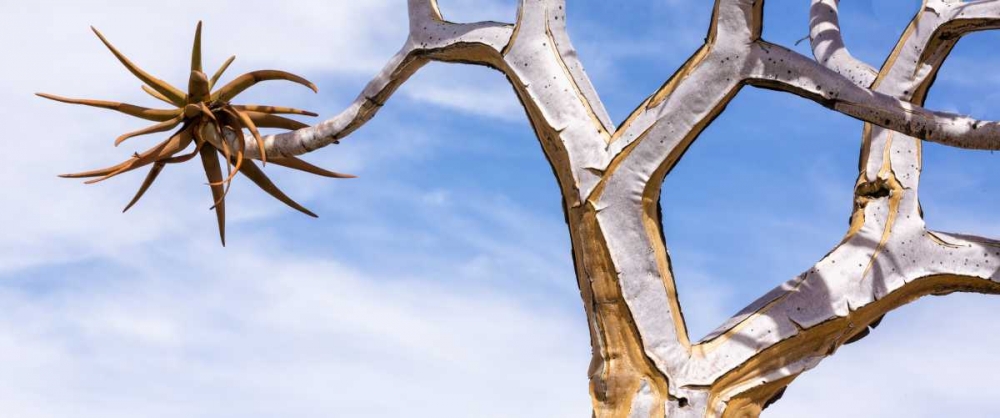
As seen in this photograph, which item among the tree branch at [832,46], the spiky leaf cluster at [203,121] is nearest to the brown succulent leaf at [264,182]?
the spiky leaf cluster at [203,121]

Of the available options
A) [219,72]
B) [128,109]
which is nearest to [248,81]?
[219,72]

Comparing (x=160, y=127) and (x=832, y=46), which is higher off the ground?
(x=832, y=46)

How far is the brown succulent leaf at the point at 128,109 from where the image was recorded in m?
8.16

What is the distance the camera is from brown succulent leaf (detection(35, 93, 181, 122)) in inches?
321

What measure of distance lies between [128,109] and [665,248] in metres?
3.56

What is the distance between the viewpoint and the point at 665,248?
704cm

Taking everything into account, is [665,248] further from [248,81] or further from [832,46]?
[248,81]

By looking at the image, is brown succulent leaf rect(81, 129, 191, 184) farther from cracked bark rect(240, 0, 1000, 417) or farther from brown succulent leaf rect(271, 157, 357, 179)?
cracked bark rect(240, 0, 1000, 417)

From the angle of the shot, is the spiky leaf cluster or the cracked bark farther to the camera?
the spiky leaf cluster

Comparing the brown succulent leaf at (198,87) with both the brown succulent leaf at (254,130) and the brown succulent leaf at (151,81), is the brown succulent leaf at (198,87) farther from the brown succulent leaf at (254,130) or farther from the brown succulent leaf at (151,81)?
the brown succulent leaf at (254,130)

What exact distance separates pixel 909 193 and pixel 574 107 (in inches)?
77.5

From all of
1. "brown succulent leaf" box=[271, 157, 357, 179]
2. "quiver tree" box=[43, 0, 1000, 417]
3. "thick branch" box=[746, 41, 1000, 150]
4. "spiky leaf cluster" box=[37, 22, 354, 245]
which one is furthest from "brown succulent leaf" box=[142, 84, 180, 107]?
"thick branch" box=[746, 41, 1000, 150]

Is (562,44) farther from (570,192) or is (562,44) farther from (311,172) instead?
(311,172)

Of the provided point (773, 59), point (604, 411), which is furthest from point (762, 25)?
point (604, 411)
